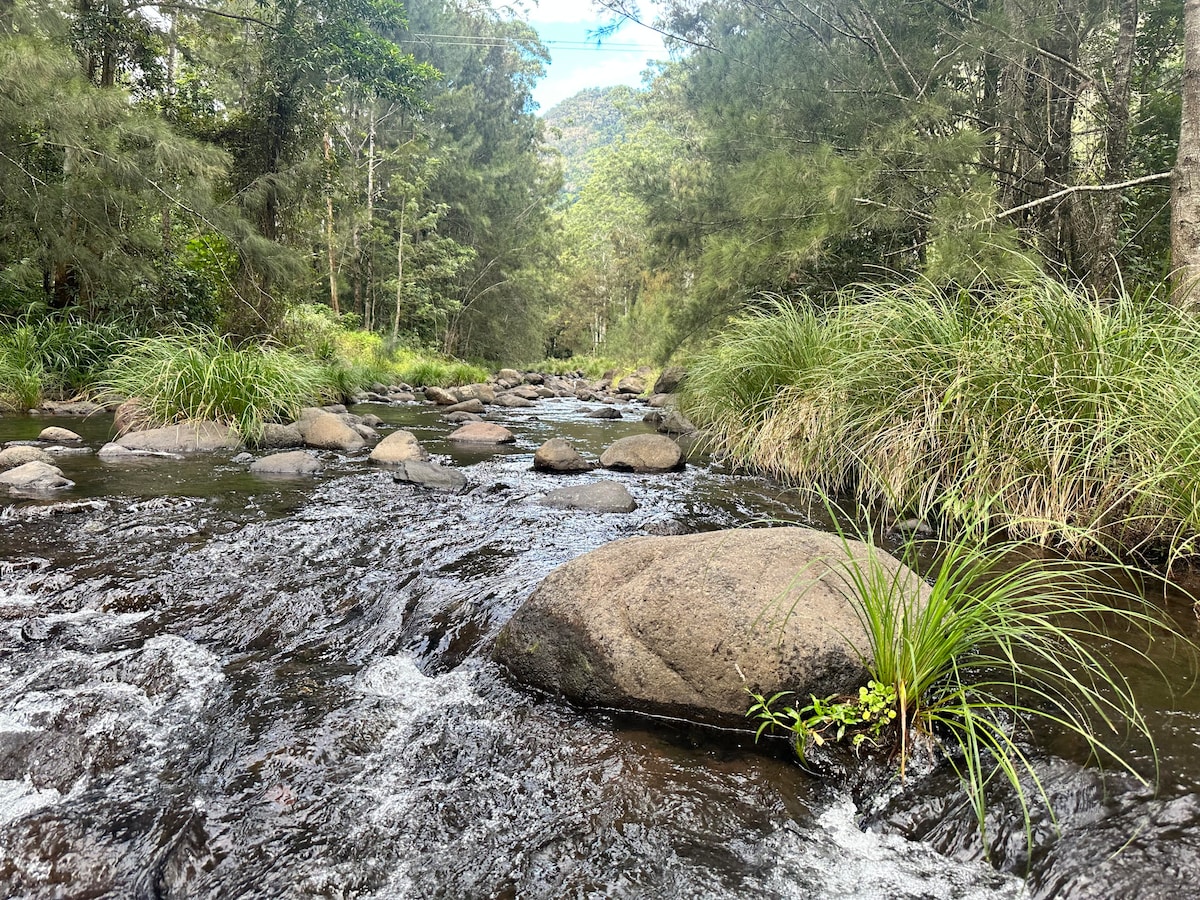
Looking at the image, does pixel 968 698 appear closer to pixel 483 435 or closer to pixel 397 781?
pixel 397 781

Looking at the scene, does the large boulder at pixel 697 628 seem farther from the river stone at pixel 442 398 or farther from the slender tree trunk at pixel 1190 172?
the river stone at pixel 442 398

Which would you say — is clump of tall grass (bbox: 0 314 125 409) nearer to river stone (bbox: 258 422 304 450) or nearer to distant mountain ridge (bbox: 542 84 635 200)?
river stone (bbox: 258 422 304 450)

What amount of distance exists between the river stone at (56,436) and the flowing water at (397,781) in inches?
164

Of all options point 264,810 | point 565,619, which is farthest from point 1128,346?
point 264,810

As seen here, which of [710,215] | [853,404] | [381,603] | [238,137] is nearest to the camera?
[381,603]

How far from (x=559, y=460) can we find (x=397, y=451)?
1691 mm

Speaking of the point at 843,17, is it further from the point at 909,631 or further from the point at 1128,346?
the point at 909,631

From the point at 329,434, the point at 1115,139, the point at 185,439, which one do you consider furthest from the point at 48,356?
the point at 1115,139

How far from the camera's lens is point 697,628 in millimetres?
2377

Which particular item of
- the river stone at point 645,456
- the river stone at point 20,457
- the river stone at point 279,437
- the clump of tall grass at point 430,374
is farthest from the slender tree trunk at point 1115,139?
the clump of tall grass at point 430,374

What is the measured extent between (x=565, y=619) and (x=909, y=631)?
1.20m

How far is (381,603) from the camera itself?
333 centimetres

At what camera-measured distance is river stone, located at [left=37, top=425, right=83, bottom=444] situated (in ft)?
22.4

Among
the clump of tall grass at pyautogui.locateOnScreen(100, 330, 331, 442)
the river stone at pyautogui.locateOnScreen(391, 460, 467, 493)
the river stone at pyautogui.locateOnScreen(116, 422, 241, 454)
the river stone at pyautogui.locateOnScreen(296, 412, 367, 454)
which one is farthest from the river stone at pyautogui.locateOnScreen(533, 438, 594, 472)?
the river stone at pyautogui.locateOnScreen(116, 422, 241, 454)
